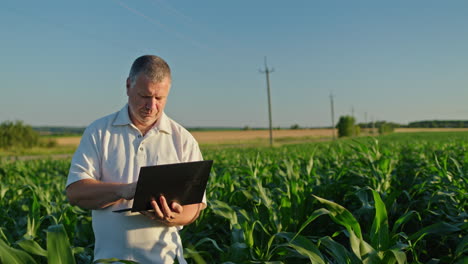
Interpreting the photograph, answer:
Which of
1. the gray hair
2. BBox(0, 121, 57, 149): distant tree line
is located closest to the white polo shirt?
the gray hair

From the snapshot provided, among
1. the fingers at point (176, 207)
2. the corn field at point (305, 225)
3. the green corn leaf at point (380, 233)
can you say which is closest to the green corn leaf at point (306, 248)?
the corn field at point (305, 225)

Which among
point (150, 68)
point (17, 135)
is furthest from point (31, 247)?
point (17, 135)

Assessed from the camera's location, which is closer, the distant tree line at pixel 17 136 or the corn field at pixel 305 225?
the corn field at pixel 305 225

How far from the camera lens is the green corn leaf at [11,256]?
3.72 feet

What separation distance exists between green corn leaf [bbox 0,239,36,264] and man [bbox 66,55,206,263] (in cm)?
54

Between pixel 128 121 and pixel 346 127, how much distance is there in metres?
84.9

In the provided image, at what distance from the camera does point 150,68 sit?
1.69m

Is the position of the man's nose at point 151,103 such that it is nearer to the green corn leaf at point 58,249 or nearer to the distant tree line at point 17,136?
the green corn leaf at point 58,249

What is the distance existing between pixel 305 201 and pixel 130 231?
188 cm

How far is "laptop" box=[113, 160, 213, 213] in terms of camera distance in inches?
62.5

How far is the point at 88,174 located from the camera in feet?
A: 5.89

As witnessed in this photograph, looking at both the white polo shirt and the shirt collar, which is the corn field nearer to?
the white polo shirt

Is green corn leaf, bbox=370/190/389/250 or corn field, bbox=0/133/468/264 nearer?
corn field, bbox=0/133/468/264

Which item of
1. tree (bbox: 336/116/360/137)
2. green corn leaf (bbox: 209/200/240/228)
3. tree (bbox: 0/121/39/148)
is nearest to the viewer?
green corn leaf (bbox: 209/200/240/228)
